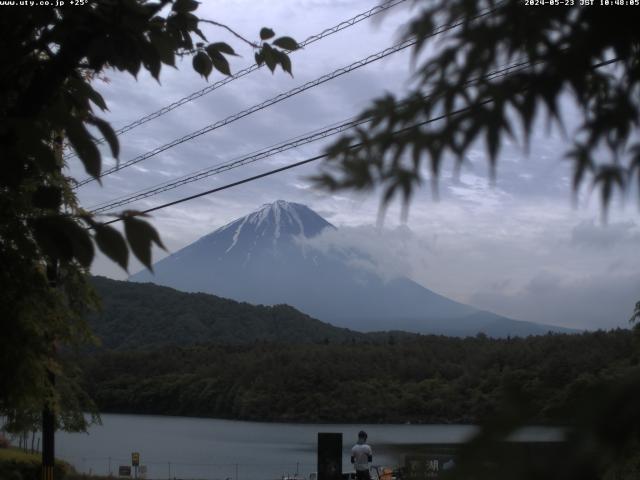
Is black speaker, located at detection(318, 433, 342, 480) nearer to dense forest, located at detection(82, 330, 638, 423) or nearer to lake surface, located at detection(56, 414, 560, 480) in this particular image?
dense forest, located at detection(82, 330, 638, 423)

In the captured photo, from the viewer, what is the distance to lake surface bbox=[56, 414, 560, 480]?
29219mm

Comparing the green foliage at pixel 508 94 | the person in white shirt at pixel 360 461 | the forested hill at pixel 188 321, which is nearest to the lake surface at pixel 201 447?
the forested hill at pixel 188 321

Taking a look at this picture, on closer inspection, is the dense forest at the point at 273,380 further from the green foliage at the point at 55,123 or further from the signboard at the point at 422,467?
the signboard at the point at 422,467

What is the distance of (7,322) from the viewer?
383cm

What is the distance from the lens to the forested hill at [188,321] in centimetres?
4209

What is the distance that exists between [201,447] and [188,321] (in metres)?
14.5

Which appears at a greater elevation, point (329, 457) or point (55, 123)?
point (55, 123)

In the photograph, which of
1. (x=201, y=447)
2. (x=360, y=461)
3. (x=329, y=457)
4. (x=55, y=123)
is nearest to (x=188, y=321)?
(x=201, y=447)

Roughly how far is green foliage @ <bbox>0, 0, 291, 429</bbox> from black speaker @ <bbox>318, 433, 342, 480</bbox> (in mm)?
9985

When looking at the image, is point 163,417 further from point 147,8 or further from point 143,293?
point 147,8

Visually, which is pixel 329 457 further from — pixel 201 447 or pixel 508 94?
pixel 201 447

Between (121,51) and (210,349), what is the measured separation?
48360 millimetres

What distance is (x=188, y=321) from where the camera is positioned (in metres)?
53.4

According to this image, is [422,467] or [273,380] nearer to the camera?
[422,467]
